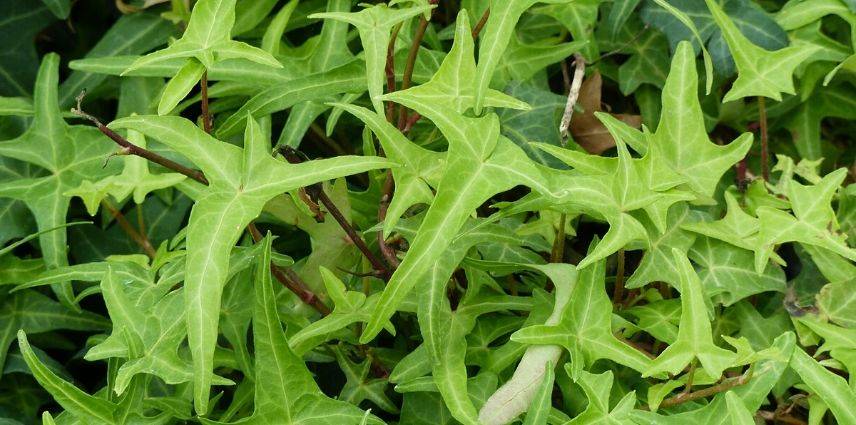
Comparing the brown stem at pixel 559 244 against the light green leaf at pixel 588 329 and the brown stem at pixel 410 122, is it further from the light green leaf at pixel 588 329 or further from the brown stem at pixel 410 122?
the brown stem at pixel 410 122

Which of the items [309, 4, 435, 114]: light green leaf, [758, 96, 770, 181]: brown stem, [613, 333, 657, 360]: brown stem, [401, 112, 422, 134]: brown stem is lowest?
[613, 333, 657, 360]: brown stem

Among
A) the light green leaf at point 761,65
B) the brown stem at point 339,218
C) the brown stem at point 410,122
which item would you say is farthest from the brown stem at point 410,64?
the light green leaf at point 761,65

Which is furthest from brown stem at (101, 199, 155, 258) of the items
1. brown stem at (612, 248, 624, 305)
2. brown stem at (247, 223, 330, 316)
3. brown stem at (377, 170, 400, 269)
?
brown stem at (612, 248, 624, 305)

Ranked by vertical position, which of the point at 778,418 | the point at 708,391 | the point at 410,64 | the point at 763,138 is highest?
the point at 410,64

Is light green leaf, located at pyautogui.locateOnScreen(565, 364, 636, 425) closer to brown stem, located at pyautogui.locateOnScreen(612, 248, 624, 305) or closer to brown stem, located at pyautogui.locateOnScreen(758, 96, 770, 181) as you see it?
brown stem, located at pyautogui.locateOnScreen(612, 248, 624, 305)

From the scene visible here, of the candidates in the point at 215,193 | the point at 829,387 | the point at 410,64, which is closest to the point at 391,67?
the point at 410,64

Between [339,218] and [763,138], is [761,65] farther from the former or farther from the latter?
[339,218]
